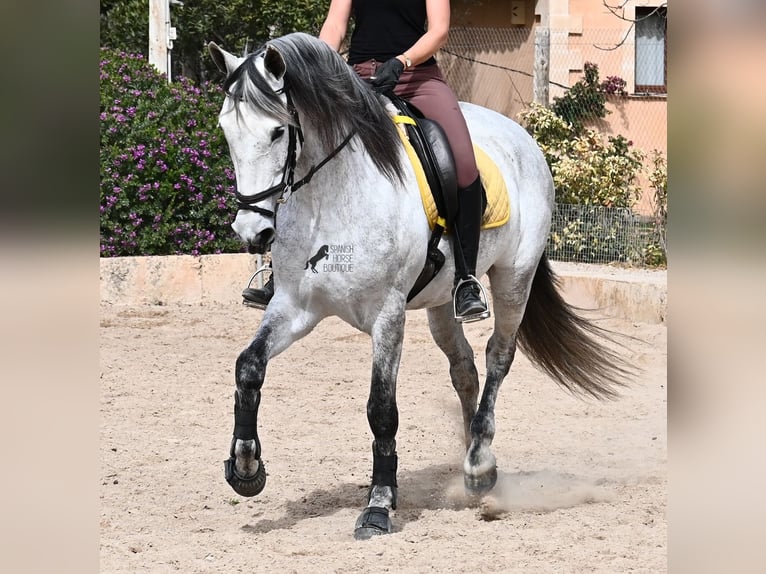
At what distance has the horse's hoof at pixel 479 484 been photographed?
491cm

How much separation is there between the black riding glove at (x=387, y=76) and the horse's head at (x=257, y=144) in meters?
0.80

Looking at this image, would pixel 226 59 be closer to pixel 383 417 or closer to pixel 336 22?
pixel 336 22

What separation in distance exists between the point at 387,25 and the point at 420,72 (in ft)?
0.90

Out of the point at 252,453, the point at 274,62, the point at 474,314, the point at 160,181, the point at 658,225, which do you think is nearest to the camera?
the point at 274,62

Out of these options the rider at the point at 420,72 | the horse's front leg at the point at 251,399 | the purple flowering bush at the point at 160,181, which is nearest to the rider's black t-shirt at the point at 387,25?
the rider at the point at 420,72

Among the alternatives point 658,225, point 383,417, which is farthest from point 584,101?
point 383,417

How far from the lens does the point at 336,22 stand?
484 cm
